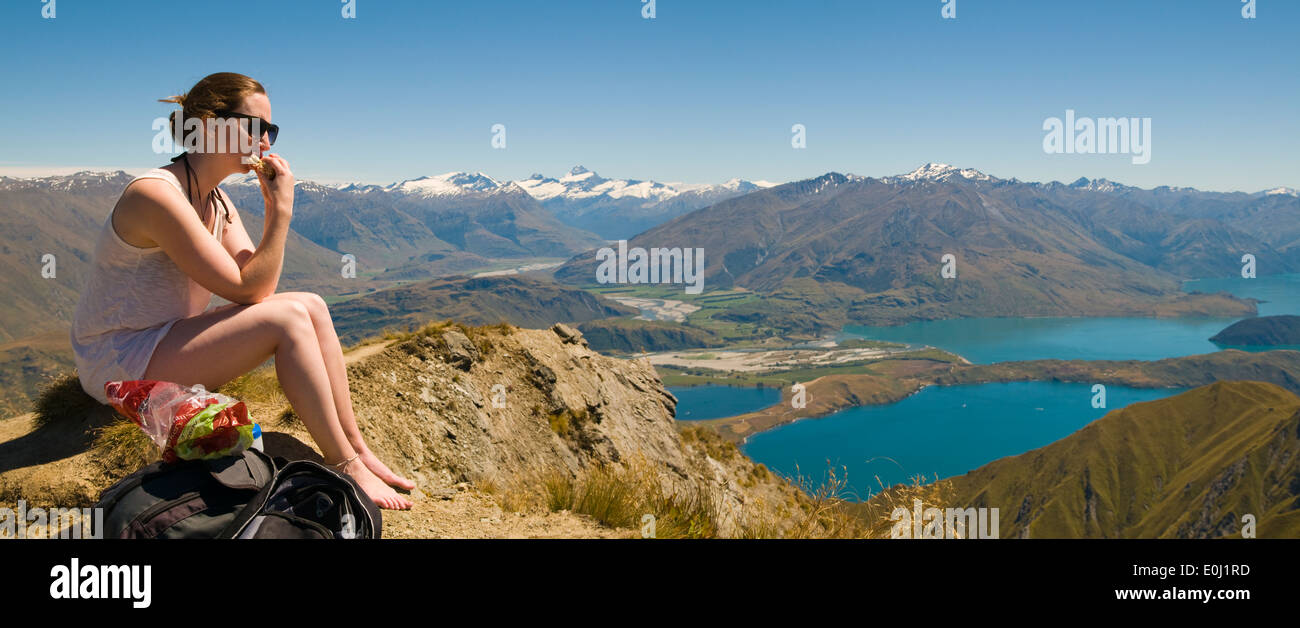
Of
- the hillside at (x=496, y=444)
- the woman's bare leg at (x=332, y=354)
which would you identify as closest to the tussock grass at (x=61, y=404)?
the hillside at (x=496, y=444)

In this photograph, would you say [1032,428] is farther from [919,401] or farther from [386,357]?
A: [386,357]

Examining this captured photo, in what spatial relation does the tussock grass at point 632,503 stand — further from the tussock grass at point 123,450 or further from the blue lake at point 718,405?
the blue lake at point 718,405

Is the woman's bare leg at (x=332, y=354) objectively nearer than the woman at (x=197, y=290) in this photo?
No

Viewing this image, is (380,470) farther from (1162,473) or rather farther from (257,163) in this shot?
(1162,473)

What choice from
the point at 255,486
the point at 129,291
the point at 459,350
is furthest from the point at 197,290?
the point at 459,350

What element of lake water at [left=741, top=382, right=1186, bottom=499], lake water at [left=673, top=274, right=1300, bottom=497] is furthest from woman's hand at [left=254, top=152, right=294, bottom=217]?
lake water at [left=741, top=382, right=1186, bottom=499]

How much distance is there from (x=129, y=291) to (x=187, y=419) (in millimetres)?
1568

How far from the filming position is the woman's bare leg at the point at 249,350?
470 cm

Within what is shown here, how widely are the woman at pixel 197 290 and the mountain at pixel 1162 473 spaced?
108 metres

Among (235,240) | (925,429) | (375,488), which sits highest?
(235,240)

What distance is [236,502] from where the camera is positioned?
3.93m

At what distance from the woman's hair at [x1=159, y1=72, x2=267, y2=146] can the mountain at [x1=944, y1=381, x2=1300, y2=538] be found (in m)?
109
